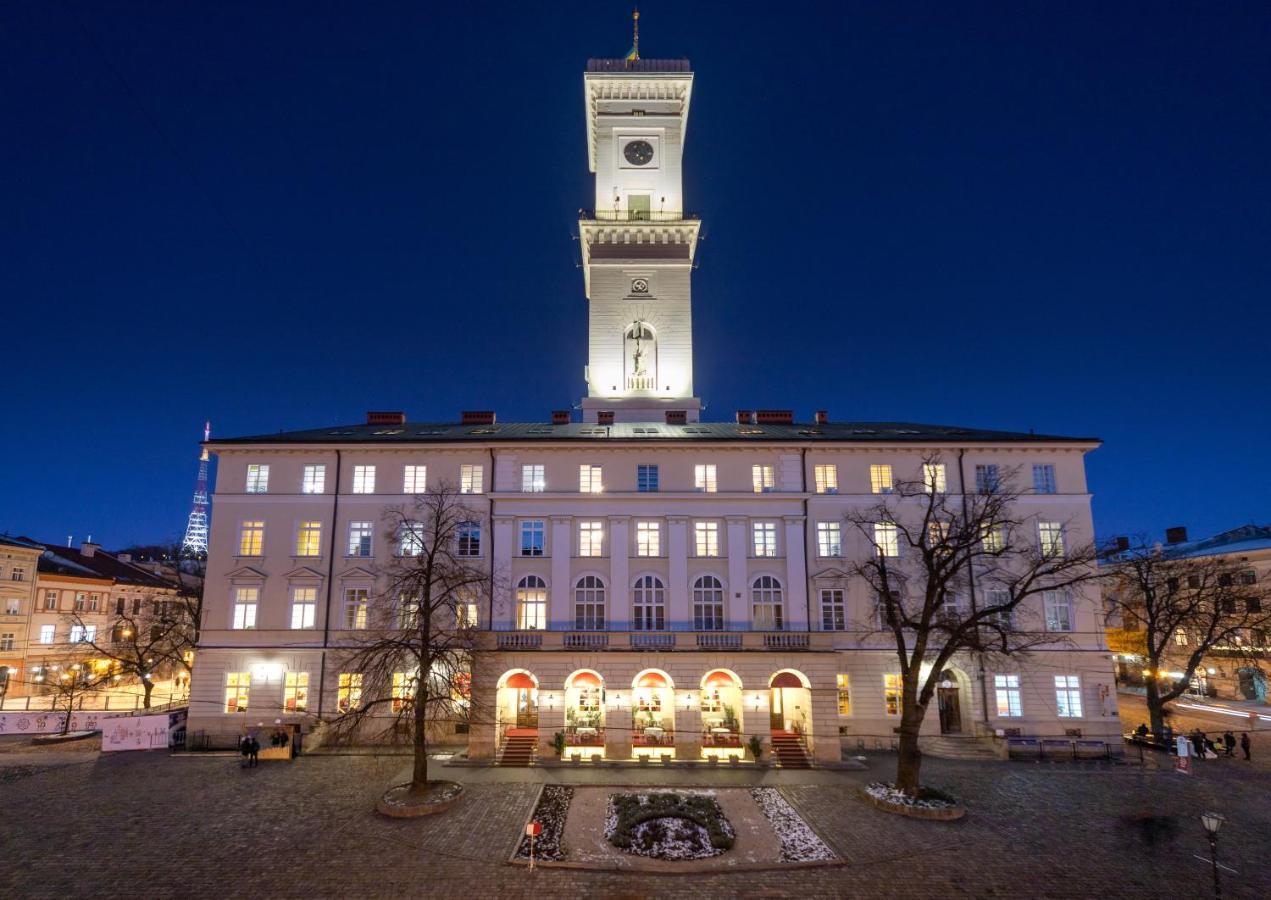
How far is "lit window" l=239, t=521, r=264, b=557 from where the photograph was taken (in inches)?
1473

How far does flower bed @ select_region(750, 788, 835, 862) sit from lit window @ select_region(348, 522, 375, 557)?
22451 mm

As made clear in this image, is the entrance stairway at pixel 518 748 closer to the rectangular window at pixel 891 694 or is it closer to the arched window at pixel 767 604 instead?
the arched window at pixel 767 604

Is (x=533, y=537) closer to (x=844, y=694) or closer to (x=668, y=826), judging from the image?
(x=668, y=826)

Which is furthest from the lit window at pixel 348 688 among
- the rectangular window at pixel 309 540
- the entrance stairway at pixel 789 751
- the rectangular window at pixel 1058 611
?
the rectangular window at pixel 1058 611

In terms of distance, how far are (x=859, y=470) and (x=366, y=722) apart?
2850 cm

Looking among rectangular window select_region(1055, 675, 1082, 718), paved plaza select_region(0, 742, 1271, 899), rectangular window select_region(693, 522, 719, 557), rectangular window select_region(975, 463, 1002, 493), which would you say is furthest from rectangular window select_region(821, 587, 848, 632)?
rectangular window select_region(1055, 675, 1082, 718)

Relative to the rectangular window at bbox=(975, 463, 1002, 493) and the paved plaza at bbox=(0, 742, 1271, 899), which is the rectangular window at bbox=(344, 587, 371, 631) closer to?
the paved plaza at bbox=(0, 742, 1271, 899)

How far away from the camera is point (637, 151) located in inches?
2229

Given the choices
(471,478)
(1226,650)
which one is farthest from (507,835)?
(1226,650)

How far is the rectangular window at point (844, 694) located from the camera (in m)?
35.6

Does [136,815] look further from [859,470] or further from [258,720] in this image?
[859,470]

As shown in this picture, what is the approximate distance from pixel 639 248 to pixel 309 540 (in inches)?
1244

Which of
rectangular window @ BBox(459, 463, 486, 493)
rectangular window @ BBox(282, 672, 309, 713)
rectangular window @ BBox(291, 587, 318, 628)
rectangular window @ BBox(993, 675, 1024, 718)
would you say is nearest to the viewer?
rectangular window @ BBox(282, 672, 309, 713)

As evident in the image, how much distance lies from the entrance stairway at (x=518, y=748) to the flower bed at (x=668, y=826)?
6.68 metres
